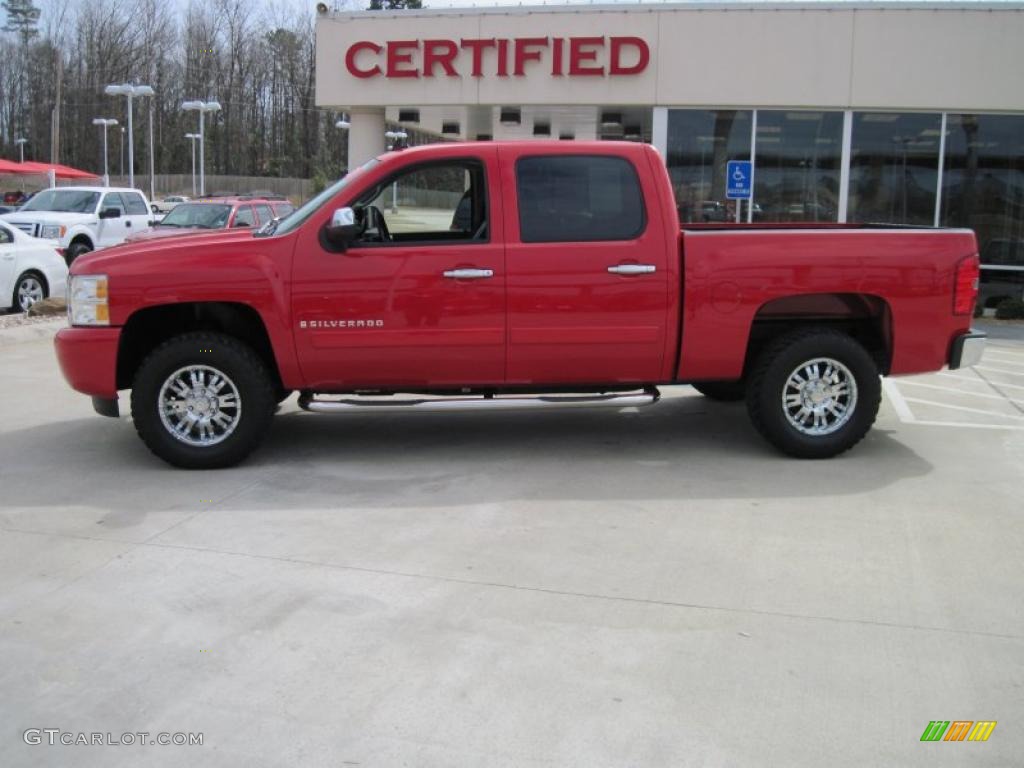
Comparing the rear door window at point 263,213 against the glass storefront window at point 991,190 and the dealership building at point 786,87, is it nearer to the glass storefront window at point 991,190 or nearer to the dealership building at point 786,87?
the dealership building at point 786,87

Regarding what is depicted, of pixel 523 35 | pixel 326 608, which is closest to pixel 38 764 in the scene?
pixel 326 608

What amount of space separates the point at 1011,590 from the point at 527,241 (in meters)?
3.45

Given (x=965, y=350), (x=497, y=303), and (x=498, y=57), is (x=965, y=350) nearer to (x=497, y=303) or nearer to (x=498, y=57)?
(x=497, y=303)

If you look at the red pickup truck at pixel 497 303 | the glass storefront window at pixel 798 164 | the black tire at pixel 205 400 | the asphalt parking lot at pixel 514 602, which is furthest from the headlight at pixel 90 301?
the glass storefront window at pixel 798 164

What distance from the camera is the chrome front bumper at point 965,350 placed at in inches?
271

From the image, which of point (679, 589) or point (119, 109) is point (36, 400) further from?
point (119, 109)

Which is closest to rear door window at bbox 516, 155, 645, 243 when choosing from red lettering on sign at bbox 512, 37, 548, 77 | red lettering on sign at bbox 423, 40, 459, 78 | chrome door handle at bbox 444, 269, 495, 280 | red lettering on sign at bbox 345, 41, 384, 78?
chrome door handle at bbox 444, 269, 495, 280

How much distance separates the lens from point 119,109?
92.1 meters

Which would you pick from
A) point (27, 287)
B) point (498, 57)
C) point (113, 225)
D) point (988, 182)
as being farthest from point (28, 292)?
point (988, 182)

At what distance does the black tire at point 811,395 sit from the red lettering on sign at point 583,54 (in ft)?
38.3

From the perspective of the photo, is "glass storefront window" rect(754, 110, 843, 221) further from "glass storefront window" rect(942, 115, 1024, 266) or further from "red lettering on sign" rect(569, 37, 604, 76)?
"red lettering on sign" rect(569, 37, 604, 76)

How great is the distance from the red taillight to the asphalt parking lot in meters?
1.08

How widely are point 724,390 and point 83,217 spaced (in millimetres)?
16080

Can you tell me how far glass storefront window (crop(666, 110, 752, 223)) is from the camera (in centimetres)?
1747
